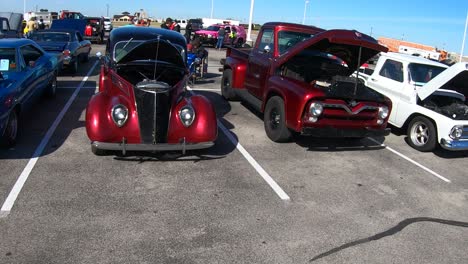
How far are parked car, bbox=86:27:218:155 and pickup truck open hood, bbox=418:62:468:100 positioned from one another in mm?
4261

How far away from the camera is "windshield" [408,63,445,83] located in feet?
28.6

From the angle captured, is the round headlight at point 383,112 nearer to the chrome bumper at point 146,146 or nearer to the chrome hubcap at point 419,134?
the chrome hubcap at point 419,134

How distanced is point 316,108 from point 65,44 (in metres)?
9.71

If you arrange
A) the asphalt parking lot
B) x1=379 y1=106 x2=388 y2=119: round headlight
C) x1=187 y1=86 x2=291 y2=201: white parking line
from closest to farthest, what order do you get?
the asphalt parking lot, x1=187 y1=86 x2=291 y2=201: white parking line, x1=379 y1=106 x2=388 y2=119: round headlight

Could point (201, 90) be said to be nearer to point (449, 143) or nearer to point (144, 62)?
point (144, 62)

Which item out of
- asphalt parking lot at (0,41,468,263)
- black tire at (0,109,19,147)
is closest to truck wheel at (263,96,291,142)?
asphalt parking lot at (0,41,468,263)

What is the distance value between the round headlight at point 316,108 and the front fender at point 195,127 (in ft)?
5.27

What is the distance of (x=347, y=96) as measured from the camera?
670cm

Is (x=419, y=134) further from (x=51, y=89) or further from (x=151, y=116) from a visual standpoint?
(x=51, y=89)

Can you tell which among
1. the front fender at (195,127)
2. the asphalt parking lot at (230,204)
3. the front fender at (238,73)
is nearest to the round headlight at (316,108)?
the asphalt parking lot at (230,204)

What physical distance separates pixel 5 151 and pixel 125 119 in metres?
1.95

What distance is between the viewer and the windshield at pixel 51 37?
44.8 ft

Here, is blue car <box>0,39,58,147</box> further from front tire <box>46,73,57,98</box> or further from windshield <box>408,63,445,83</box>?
windshield <box>408,63,445,83</box>

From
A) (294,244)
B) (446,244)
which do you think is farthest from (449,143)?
(294,244)
